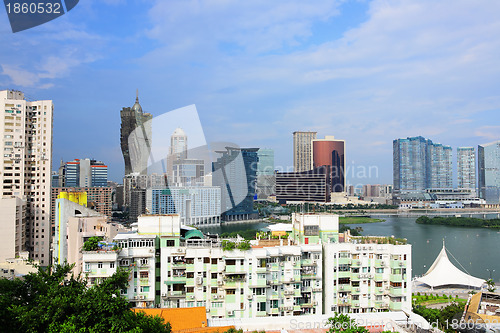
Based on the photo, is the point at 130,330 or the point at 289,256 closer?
the point at 130,330

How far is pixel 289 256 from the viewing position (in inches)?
203

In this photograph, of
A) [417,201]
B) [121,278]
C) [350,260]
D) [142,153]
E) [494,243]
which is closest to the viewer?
[121,278]

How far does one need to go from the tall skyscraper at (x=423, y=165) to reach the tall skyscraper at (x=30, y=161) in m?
36.3

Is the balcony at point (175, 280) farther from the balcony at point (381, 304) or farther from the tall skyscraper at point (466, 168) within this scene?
the tall skyscraper at point (466, 168)

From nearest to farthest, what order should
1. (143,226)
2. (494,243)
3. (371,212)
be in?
(143,226), (494,243), (371,212)

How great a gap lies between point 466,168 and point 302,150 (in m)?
16.8

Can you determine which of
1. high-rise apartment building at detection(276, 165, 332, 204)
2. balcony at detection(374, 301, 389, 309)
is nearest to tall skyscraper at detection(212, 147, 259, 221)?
high-rise apartment building at detection(276, 165, 332, 204)

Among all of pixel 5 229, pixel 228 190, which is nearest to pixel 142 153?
pixel 228 190

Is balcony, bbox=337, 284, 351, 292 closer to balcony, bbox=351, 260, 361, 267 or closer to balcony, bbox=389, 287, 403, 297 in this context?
balcony, bbox=351, 260, 361, 267

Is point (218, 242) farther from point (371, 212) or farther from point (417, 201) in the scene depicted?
point (417, 201)

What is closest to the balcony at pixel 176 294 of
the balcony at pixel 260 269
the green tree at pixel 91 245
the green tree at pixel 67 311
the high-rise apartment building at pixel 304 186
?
the balcony at pixel 260 269

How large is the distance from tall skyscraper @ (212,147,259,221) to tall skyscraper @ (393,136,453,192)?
64.4 ft

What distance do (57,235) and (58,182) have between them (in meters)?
23.9

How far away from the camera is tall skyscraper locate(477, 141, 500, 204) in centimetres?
3787
